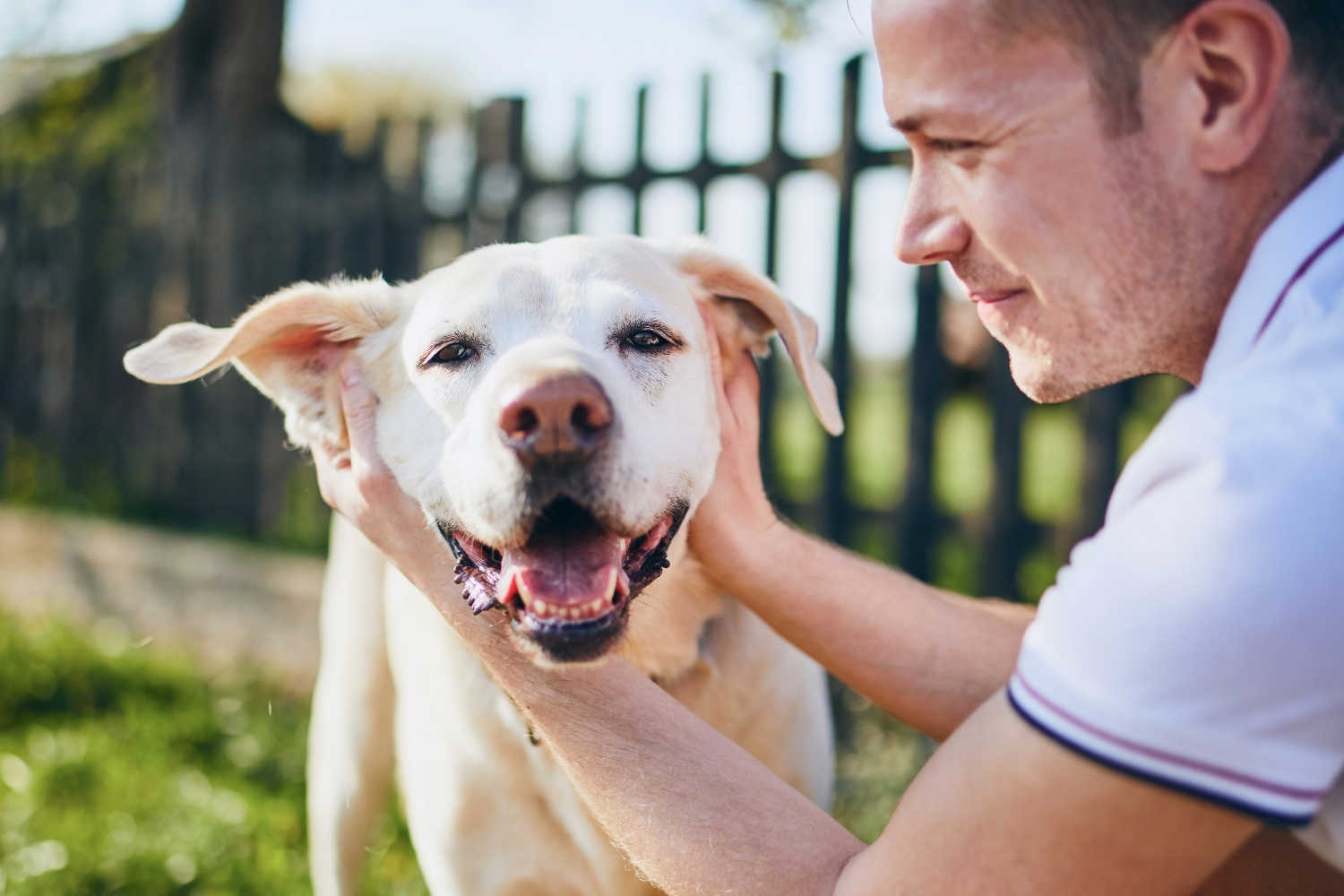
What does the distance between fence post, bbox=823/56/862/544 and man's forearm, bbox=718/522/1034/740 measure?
6.37ft

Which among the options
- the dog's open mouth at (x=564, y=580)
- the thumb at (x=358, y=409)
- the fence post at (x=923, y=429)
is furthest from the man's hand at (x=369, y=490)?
the fence post at (x=923, y=429)

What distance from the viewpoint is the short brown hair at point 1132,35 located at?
4.40 ft

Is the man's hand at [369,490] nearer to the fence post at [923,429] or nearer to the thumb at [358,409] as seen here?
the thumb at [358,409]

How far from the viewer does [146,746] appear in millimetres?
3871

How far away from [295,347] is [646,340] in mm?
817

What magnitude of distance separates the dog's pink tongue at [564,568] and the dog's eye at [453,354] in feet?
1.45

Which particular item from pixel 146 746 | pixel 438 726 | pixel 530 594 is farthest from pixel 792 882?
pixel 146 746

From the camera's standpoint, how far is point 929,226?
1748 mm

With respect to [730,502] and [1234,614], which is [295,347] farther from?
[1234,614]

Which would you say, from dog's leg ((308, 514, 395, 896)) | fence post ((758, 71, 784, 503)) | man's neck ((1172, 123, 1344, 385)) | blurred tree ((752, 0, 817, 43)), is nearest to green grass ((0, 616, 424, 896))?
dog's leg ((308, 514, 395, 896))

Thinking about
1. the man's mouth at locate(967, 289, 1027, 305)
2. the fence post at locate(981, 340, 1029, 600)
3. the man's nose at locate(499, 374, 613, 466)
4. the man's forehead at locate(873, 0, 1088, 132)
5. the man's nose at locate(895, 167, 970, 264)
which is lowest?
the fence post at locate(981, 340, 1029, 600)

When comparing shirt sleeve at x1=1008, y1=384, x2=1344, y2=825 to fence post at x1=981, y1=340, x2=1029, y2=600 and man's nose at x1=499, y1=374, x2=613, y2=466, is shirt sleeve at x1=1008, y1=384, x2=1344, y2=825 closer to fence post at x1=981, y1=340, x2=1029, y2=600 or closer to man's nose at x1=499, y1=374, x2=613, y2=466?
man's nose at x1=499, y1=374, x2=613, y2=466

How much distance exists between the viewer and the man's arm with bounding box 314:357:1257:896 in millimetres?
1138

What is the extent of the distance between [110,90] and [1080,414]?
28.8 feet
